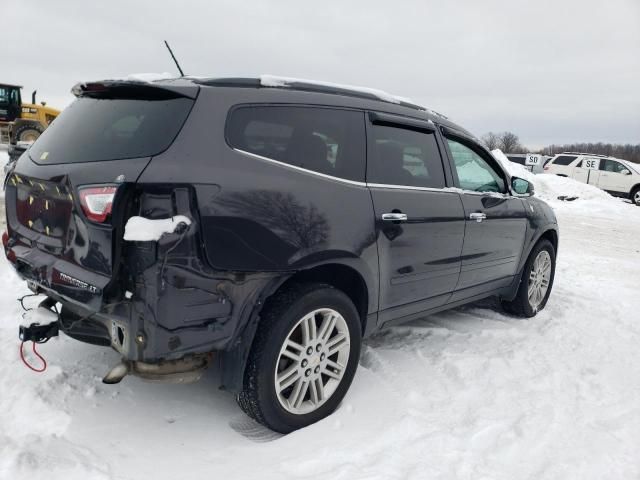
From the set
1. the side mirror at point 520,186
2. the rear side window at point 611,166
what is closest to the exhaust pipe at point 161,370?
the side mirror at point 520,186

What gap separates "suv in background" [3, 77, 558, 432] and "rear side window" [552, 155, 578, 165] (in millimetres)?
20522

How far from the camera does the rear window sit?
2361mm

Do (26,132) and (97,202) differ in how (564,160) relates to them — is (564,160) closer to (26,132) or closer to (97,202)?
(26,132)

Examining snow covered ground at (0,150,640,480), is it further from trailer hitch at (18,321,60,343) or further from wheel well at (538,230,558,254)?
wheel well at (538,230,558,254)

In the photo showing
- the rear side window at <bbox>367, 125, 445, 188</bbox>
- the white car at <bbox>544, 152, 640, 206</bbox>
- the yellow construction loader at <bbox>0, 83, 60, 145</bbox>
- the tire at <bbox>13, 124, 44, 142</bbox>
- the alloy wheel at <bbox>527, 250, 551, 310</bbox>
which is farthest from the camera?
the yellow construction loader at <bbox>0, 83, 60, 145</bbox>

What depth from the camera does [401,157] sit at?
3428 millimetres

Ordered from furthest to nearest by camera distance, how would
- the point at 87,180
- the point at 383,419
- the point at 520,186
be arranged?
1. the point at 520,186
2. the point at 383,419
3. the point at 87,180

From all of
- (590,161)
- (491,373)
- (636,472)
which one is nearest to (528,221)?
(491,373)

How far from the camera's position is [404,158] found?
136 inches

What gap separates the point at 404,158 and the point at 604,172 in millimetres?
20339

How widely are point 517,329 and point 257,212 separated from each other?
10.2 feet

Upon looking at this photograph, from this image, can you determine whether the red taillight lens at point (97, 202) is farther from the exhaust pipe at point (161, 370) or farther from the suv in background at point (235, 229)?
the exhaust pipe at point (161, 370)

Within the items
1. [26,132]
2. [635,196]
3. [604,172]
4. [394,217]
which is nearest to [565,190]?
[604,172]

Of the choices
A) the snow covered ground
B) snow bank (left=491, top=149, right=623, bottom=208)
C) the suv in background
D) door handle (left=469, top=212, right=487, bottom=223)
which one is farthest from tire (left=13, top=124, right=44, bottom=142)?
door handle (left=469, top=212, right=487, bottom=223)
